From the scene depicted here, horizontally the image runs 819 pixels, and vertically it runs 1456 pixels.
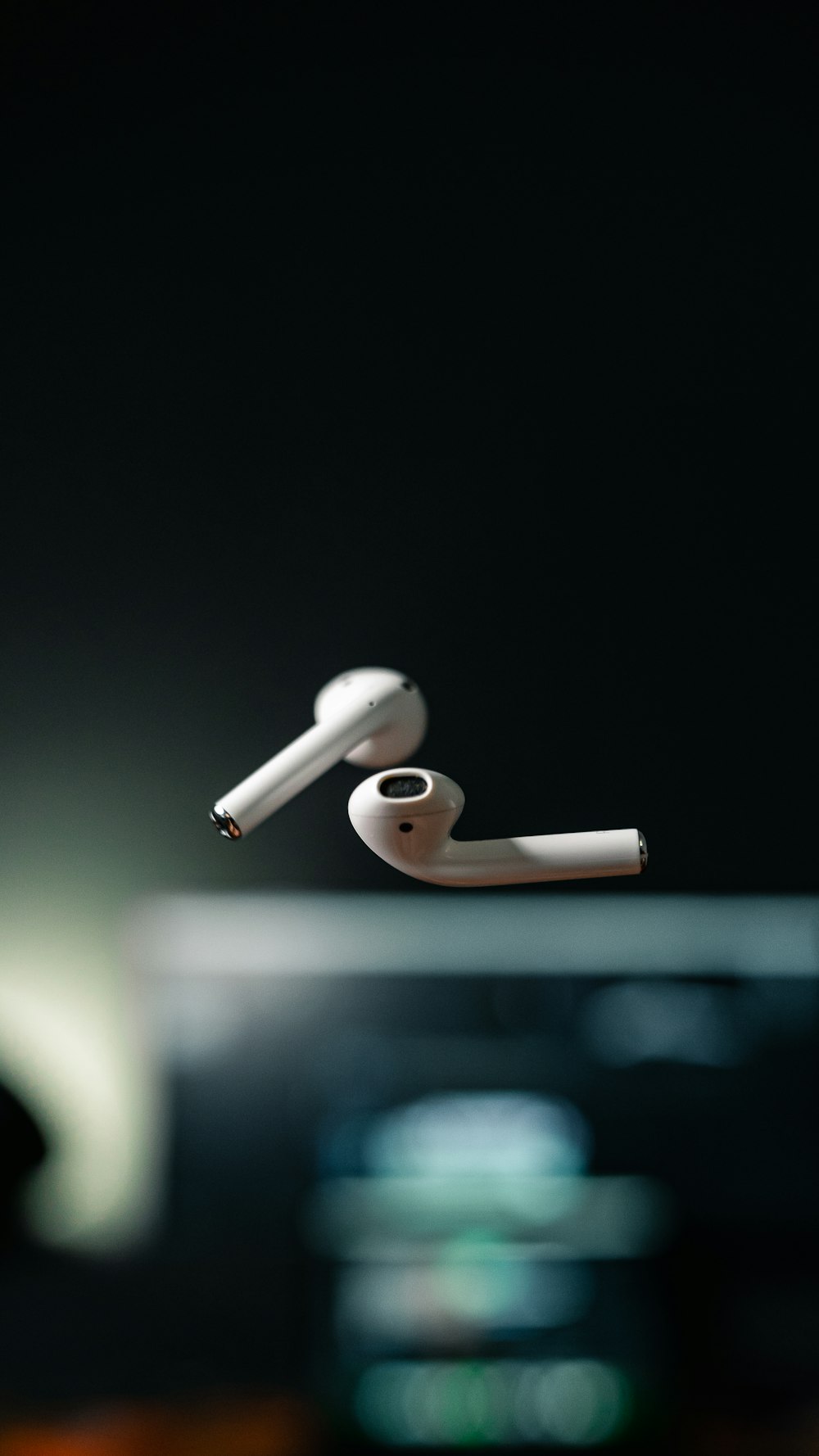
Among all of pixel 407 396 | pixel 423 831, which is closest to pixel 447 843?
pixel 423 831

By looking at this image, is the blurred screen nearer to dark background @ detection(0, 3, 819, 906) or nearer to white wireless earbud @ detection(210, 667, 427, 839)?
dark background @ detection(0, 3, 819, 906)

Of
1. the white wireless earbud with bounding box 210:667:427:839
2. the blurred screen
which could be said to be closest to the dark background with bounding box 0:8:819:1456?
the white wireless earbud with bounding box 210:667:427:839

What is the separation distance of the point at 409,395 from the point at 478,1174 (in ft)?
3.37

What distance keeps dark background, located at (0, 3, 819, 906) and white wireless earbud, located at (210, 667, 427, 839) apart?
34 centimetres

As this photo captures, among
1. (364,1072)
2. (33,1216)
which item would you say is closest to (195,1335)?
(33,1216)

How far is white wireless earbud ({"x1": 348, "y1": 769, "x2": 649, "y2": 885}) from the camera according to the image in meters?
0.52

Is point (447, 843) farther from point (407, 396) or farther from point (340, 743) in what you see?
point (407, 396)

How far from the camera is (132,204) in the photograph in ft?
3.51

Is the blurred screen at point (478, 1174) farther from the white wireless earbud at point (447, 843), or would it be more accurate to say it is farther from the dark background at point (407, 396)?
the white wireless earbud at point (447, 843)

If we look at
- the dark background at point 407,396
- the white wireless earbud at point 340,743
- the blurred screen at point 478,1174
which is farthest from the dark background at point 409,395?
the blurred screen at point 478,1174

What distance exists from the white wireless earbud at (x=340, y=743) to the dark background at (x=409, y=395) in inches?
13.5

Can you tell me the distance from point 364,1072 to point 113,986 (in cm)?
32

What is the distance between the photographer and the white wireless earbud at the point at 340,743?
52 centimetres

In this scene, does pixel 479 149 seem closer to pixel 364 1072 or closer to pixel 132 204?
pixel 132 204
